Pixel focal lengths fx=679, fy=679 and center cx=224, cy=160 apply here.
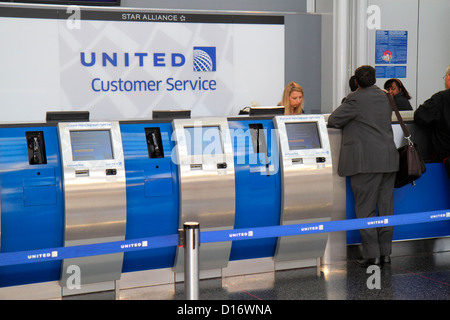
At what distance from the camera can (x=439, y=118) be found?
203 inches

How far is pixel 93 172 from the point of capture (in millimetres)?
4172

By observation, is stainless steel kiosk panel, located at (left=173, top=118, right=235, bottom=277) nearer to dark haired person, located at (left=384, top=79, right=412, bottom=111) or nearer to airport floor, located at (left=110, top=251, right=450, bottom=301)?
airport floor, located at (left=110, top=251, right=450, bottom=301)

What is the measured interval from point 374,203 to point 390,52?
3790mm

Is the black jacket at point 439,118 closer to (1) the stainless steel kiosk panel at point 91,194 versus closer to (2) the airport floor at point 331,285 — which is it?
(2) the airport floor at point 331,285

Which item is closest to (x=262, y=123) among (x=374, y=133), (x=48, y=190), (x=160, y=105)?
(x=374, y=133)

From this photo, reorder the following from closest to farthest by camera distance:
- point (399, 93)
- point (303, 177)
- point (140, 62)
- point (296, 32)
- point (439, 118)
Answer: point (303, 177) → point (439, 118) → point (399, 93) → point (140, 62) → point (296, 32)

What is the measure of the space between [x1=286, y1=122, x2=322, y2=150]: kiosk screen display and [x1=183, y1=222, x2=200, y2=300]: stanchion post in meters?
1.53

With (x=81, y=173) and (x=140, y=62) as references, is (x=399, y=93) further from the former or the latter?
(x=81, y=173)

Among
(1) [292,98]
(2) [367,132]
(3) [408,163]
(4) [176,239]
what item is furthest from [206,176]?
(1) [292,98]

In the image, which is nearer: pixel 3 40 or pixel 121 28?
pixel 3 40
